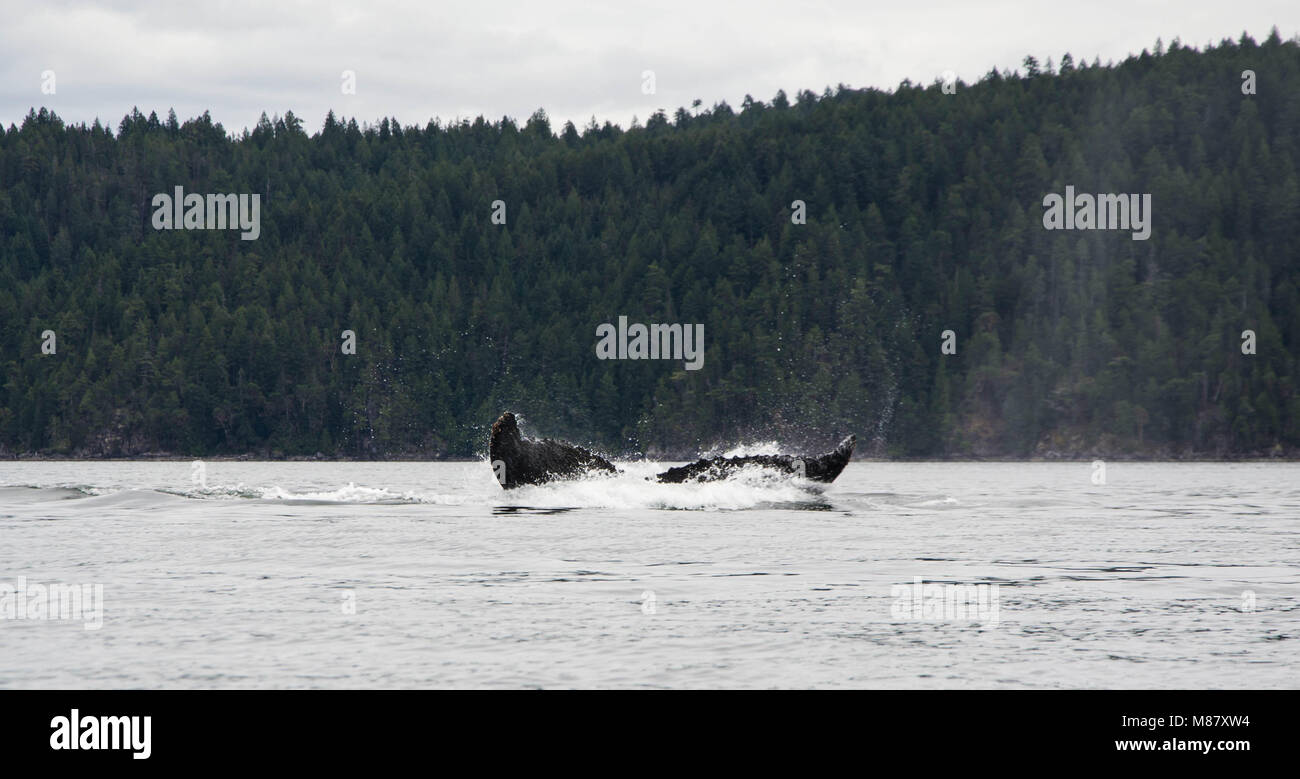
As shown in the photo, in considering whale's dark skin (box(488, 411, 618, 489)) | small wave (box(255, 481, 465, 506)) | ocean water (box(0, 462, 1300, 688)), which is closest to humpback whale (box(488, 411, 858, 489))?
whale's dark skin (box(488, 411, 618, 489))

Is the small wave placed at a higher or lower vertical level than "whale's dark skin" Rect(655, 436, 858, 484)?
lower

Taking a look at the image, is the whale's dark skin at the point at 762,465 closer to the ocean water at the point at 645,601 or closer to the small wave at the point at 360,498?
the ocean water at the point at 645,601

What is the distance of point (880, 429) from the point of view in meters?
188

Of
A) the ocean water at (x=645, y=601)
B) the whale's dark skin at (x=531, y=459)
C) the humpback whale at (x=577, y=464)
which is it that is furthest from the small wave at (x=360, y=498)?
the ocean water at (x=645, y=601)

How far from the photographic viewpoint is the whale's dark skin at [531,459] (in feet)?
124

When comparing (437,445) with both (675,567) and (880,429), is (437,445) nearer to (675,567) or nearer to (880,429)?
(880,429)

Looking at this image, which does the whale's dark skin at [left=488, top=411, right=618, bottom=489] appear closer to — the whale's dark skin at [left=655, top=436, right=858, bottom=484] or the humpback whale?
the humpback whale

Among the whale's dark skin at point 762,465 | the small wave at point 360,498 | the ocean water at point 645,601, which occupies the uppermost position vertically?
the whale's dark skin at point 762,465

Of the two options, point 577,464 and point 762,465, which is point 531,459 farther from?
point 762,465

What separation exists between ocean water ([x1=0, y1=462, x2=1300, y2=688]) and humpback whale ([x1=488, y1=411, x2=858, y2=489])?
13.7ft

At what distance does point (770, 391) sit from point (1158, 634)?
583ft

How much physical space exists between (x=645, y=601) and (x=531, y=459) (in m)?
21.6

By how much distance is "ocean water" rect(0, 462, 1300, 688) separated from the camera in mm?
13156
